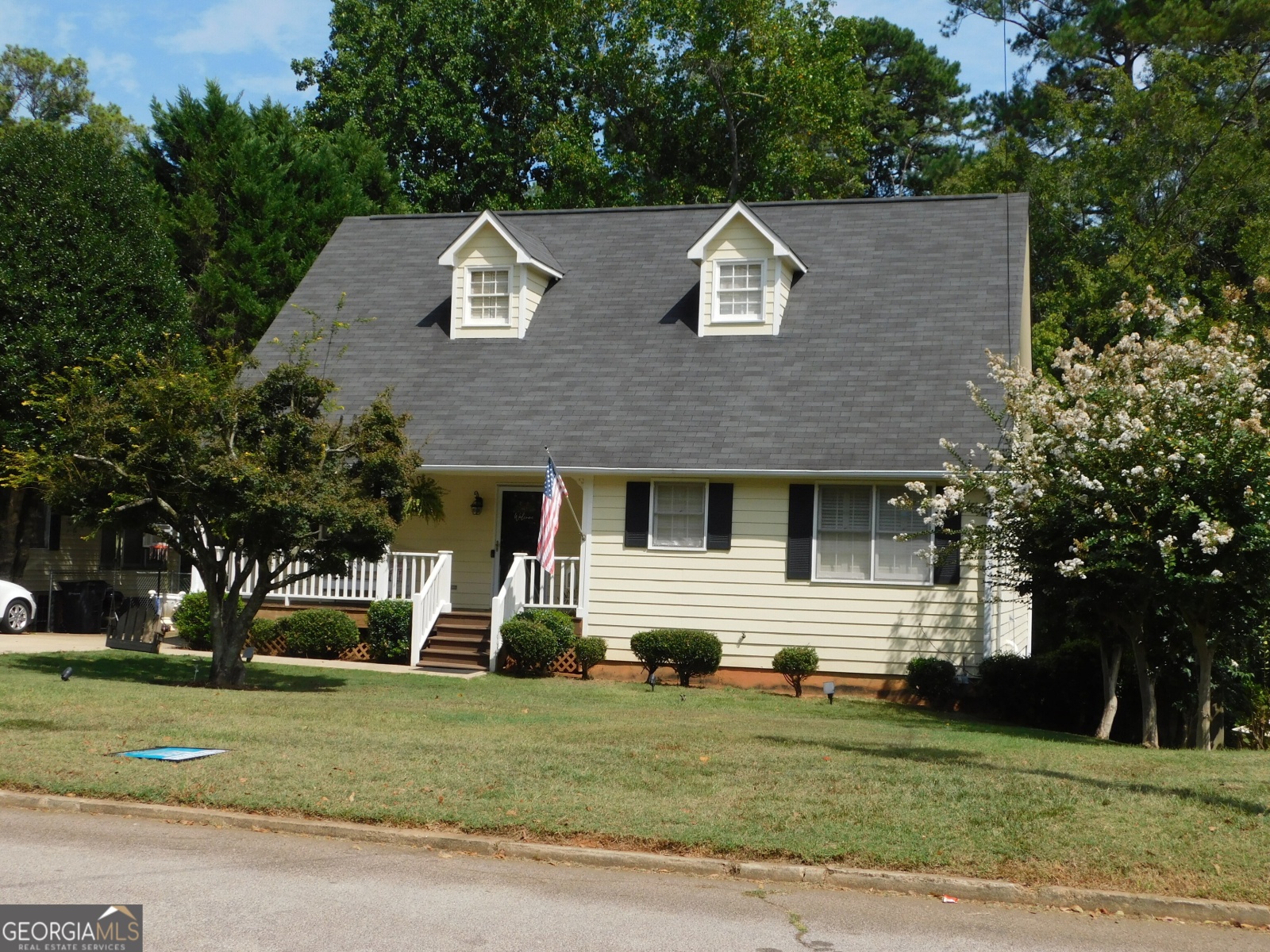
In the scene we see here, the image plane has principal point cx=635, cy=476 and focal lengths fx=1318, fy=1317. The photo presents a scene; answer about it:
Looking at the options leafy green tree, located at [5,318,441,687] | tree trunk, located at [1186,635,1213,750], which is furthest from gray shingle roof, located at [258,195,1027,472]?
tree trunk, located at [1186,635,1213,750]

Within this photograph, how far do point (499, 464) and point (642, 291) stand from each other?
488 centimetres

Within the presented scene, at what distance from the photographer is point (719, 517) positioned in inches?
766

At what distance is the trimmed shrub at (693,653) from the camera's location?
743 inches

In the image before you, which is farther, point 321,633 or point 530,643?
point 321,633

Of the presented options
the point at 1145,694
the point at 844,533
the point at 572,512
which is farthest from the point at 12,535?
the point at 1145,694

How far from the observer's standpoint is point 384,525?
15.2 m

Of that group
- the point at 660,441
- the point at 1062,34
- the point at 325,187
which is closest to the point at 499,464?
the point at 660,441

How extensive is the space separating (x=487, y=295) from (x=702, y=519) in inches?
246

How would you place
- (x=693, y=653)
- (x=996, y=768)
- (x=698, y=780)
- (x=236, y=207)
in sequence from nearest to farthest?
1. (x=698, y=780)
2. (x=996, y=768)
3. (x=693, y=653)
4. (x=236, y=207)

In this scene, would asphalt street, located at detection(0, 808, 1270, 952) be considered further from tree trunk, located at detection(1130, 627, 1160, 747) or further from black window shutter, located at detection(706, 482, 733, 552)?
black window shutter, located at detection(706, 482, 733, 552)

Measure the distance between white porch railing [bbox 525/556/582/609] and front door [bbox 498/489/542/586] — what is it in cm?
109

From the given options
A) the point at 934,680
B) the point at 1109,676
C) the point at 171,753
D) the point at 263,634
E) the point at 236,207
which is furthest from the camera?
the point at 236,207

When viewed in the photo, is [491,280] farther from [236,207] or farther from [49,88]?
[49,88]

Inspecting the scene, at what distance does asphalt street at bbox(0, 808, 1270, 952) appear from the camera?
21.2 feet
